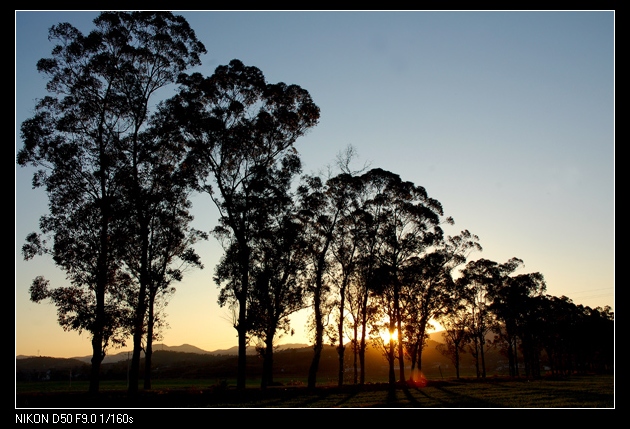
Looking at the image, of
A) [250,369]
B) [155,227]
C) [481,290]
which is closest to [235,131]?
[155,227]

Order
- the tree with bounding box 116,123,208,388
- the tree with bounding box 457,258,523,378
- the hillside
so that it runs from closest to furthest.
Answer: the tree with bounding box 116,123,208,388 → the tree with bounding box 457,258,523,378 → the hillside

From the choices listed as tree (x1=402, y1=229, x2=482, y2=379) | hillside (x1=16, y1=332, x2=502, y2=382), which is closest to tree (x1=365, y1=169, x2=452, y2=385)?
tree (x1=402, y1=229, x2=482, y2=379)

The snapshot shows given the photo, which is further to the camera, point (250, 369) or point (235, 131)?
point (250, 369)

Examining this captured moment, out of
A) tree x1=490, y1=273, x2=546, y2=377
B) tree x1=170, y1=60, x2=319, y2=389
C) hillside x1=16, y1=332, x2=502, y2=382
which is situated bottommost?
hillside x1=16, y1=332, x2=502, y2=382

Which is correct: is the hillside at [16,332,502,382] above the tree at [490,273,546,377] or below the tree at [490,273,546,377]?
below

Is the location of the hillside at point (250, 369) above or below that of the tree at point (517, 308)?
below

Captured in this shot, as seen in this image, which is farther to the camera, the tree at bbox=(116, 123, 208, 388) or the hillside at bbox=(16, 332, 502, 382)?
the hillside at bbox=(16, 332, 502, 382)

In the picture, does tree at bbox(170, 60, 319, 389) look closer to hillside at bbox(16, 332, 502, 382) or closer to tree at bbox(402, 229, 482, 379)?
tree at bbox(402, 229, 482, 379)

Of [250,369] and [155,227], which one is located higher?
[155,227]

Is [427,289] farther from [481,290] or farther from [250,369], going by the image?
[250,369]

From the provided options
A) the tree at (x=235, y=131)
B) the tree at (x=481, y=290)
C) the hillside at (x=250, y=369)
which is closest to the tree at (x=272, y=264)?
the tree at (x=235, y=131)

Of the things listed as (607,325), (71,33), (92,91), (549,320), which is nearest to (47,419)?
(92,91)

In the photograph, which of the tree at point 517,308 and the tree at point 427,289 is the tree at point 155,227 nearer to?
the tree at point 427,289

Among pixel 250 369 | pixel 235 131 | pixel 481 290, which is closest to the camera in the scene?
pixel 235 131
